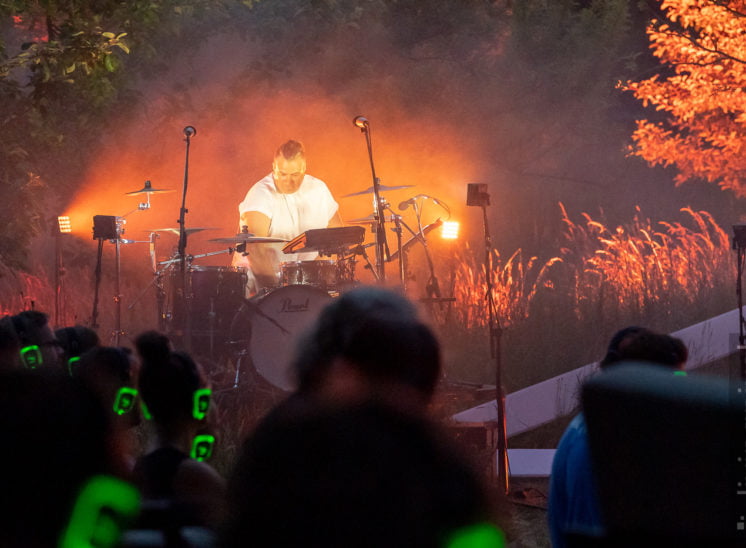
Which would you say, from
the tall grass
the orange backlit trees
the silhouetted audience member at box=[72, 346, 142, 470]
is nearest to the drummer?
the tall grass

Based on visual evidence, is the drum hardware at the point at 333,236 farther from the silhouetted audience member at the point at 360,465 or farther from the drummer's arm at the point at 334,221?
the silhouetted audience member at the point at 360,465

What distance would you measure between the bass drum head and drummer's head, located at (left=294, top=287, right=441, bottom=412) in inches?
296

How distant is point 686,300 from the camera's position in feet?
35.3

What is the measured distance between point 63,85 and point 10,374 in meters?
6.49

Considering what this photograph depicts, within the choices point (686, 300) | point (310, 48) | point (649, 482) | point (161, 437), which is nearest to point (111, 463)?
point (161, 437)

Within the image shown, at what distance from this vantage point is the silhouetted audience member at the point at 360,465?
1358mm

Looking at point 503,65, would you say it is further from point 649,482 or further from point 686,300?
point 649,482

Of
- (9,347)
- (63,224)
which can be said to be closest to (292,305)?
(63,224)

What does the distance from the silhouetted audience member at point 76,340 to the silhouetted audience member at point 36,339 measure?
0.16 feet

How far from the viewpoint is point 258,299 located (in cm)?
933

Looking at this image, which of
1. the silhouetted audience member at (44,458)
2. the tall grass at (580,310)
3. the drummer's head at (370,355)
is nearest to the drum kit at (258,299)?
the tall grass at (580,310)

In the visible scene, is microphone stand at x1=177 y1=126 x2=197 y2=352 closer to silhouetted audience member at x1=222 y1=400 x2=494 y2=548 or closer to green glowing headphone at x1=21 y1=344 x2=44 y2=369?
green glowing headphone at x1=21 y1=344 x2=44 y2=369

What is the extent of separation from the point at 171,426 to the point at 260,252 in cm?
866

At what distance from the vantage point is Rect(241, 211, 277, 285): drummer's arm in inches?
427
